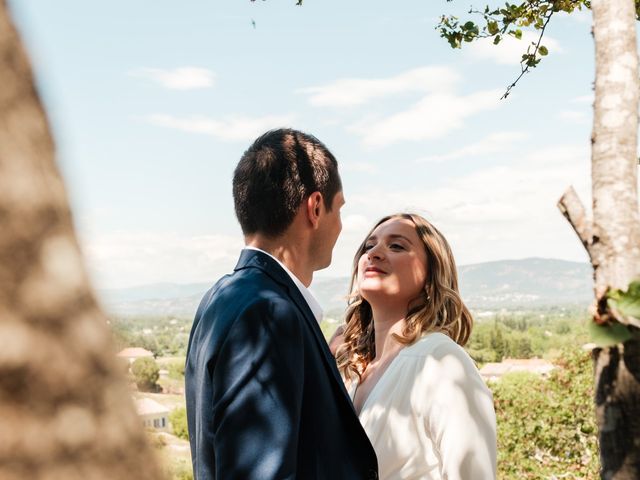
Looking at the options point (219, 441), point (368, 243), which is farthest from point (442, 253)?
point (219, 441)

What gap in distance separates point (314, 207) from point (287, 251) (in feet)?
0.57

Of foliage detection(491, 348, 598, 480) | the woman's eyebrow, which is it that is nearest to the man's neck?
the woman's eyebrow

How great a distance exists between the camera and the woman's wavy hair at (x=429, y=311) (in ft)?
10.4

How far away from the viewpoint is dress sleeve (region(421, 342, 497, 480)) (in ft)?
8.73

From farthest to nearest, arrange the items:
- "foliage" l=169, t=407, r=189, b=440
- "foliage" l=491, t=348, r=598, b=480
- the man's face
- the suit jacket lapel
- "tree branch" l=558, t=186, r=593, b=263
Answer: "foliage" l=169, t=407, r=189, b=440 < "foliage" l=491, t=348, r=598, b=480 < the man's face < the suit jacket lapel < "tree branch" l=558, t=186, r=593, b=263

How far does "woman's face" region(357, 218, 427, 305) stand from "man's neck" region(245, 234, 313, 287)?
824mm

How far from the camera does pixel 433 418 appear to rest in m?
2.76

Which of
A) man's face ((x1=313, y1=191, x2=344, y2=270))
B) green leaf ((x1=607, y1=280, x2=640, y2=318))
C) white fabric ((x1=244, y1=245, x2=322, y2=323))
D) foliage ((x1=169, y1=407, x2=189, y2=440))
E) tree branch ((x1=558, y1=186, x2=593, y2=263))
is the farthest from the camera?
foliage ((x1=169, y1=407, x2=189, y2=440))

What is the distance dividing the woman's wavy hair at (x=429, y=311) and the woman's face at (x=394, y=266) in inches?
1.6

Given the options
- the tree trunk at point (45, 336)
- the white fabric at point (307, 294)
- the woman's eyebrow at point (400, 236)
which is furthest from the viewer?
the woman's eyebrow at point (400, 236)

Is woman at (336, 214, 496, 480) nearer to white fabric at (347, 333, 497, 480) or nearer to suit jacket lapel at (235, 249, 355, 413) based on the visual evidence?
white fabric at (347, 333, 497, 480)

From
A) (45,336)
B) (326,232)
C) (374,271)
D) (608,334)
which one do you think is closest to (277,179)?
(326,232)

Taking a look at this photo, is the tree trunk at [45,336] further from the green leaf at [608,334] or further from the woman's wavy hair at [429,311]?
the woman's wavy hair at [429,311]

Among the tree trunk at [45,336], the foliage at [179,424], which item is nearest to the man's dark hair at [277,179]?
the tree trunk at [45,336]
